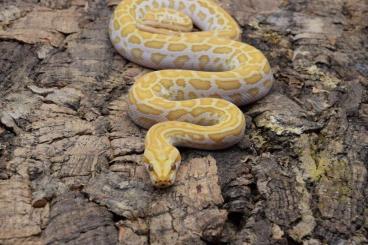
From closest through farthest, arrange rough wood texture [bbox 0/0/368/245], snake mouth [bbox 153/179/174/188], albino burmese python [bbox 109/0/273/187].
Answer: rough wood texture [bbox 0/0/368/245]
snake mouth [bbox 153/179/174/188]
albino burmese python [bbox 109/0/273/187]

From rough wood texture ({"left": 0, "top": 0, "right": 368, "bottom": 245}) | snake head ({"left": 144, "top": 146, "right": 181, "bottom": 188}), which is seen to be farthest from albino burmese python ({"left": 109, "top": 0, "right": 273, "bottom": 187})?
rough wood texture ({"left": 0, "top": 0, "right": 368, "bottom": 245})

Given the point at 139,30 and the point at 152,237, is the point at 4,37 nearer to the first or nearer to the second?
the point at 139,30

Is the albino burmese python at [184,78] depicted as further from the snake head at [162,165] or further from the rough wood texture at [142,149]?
the rough wood texture at [142,149]

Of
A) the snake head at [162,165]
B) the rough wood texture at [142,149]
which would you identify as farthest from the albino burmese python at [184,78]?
the rough wood texture at [142,149]

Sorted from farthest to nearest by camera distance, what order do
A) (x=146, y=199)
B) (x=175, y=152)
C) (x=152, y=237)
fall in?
(x=175, y=152) → (x=146, y=199) → (x=152, y=237)

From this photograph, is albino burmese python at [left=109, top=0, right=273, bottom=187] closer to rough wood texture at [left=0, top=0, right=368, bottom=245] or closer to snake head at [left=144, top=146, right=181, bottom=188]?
snake head at [left=144, top=146, right=181, bottom=188]

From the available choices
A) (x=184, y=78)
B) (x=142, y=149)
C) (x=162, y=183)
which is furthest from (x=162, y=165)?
(x=184, y=78)

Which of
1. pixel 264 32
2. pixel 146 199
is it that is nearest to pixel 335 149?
pixel 146 199
